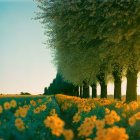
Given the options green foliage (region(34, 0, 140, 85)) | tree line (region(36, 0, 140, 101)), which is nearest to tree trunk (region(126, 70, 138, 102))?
tree line (region(36, 0, 140, 101))

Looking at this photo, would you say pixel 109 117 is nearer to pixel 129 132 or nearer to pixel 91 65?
pixel 129 132

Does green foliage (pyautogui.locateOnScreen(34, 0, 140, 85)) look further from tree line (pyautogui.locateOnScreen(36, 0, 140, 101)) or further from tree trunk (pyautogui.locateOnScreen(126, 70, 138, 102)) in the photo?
tree trunk (pyautogui.locateOnScreen(126, 70, 138, 102))

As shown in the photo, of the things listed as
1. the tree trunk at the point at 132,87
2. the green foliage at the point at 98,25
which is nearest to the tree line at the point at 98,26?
the green foliage at the point at 98,25

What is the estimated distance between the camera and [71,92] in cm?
5959

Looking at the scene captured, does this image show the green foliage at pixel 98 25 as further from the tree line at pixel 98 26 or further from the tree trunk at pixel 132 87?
the tree trunk at pixel 132 87

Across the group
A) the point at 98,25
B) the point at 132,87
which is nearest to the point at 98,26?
the point at 98,25

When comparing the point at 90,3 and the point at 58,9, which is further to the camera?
the point at 58,9

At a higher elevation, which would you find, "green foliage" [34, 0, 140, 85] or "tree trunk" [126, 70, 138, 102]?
"green foliage" [34, 0, 140, 85]

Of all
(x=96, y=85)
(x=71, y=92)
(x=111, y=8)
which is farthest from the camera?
(x=71, y=92)

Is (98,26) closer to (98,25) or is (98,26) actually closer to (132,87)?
(98,25)

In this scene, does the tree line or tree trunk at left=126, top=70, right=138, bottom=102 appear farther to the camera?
tree trunk at left=126, top=70, right=138, bottom=102

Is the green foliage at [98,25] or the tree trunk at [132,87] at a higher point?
the green foliage at [98,25]

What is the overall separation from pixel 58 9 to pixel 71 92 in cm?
4754

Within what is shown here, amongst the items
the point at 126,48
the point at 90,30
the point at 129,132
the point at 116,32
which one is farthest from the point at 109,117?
the point at 126,48
